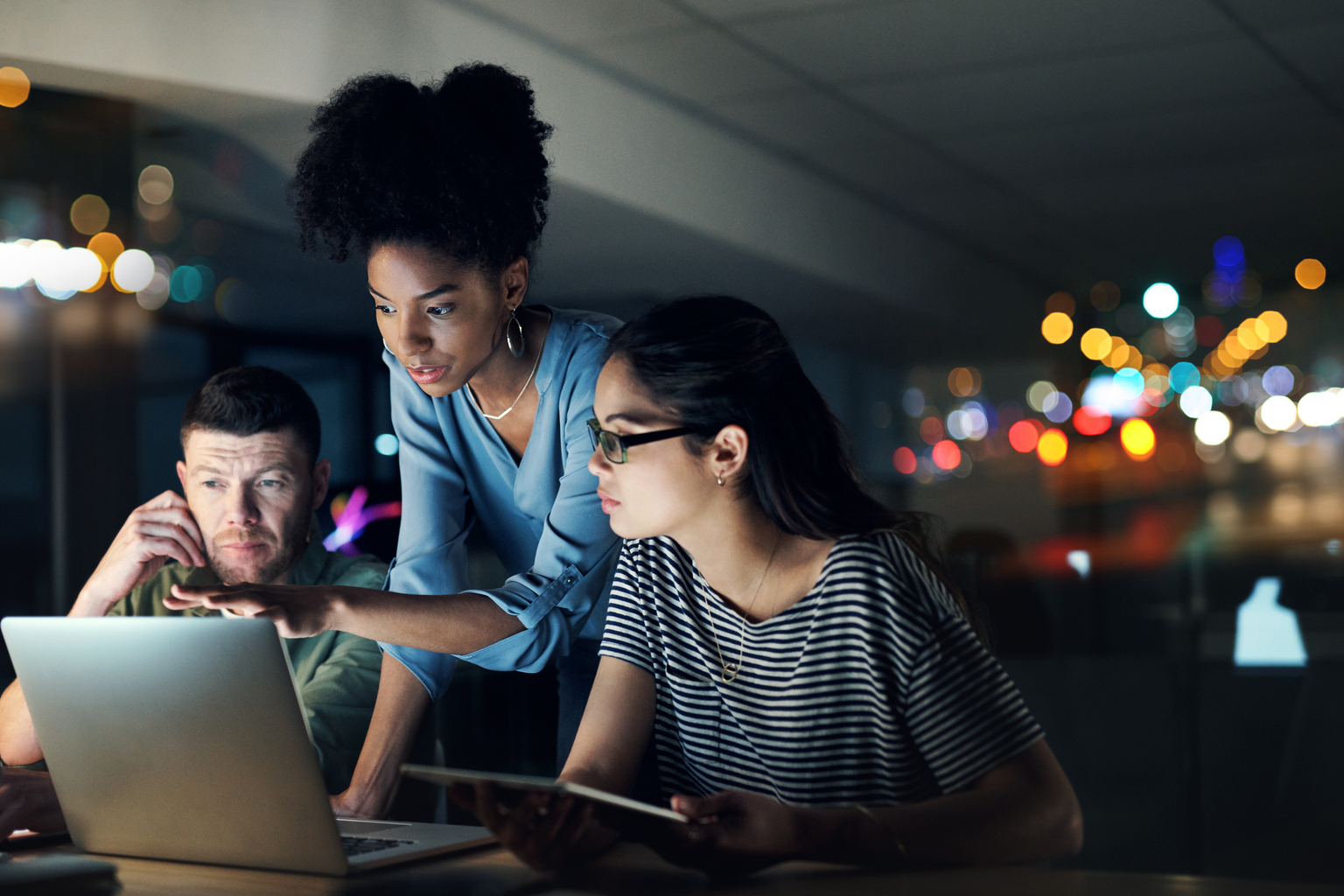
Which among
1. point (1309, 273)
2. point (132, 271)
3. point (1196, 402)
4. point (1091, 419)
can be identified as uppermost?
point (1309, 273)

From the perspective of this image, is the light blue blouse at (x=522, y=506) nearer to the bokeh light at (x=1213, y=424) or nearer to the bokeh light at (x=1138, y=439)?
the bokeh light at (x=1213, y=424)

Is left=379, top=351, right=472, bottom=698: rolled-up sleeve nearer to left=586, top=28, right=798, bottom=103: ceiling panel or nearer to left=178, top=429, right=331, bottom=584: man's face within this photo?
left=178, top=429, right=331, bottom=584: man's face

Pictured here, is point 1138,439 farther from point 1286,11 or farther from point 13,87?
point 13,87

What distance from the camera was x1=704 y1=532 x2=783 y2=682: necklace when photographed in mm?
1309

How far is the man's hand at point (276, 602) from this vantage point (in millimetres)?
1062

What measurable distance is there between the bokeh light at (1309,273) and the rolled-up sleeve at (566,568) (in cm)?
721

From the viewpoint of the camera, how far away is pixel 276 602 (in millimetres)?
1197

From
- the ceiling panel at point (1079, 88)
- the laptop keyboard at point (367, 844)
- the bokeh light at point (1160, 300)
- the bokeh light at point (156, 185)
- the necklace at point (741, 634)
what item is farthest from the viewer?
the bokeh light at point (1160, 300)

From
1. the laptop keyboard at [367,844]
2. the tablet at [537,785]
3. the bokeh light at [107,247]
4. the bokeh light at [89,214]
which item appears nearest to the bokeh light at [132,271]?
the bokeh light at [107,247]

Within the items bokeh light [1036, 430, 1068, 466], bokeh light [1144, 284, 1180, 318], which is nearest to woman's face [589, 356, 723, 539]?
bokeh light [1144, 284, 1180, 318]

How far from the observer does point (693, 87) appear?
4121 mm

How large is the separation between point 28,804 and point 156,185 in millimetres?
3182

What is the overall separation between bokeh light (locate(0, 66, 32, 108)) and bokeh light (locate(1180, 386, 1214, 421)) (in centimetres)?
848

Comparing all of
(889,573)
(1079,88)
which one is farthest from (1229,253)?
(889,573)
